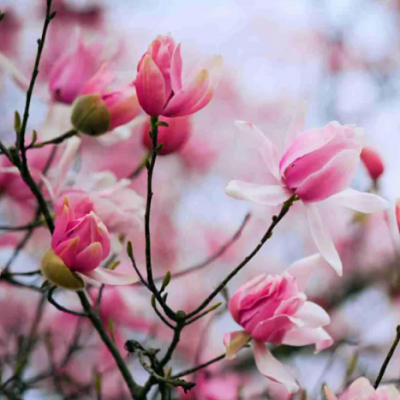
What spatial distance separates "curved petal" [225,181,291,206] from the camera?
58 centimetres

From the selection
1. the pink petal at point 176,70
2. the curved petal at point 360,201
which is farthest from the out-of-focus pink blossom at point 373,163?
the pink petal at point 176,70

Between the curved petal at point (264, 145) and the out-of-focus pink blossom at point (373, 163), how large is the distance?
0.80 feet

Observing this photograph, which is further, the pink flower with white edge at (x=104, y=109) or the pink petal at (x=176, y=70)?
the pink flower with white edge at (x=104, y=109)

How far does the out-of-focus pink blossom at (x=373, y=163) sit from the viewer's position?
83cm

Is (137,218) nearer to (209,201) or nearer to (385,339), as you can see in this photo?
(385,339)

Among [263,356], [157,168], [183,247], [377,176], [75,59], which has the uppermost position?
[75,59]

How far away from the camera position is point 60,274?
57 centimetres

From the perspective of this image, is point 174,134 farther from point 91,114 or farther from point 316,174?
point 316,174

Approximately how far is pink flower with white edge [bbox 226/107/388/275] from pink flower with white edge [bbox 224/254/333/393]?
0.05 meters

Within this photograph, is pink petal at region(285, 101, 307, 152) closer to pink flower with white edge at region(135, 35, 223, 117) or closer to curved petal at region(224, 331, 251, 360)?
pink flower with white edge at region(135, 35, 223, 117)

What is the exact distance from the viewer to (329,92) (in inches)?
86.7

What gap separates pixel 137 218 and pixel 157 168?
5.97ft

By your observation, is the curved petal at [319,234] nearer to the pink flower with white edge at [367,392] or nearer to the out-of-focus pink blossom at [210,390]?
the pink flower with white edge at [367,392]

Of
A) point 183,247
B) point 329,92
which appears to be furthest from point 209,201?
point 329,92
